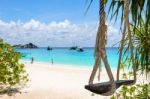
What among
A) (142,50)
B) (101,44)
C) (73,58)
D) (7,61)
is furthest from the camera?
(73,58)

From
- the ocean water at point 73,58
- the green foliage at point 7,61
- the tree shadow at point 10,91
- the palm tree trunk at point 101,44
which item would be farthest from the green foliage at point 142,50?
the ocean water at point 73,58

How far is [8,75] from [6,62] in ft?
1.52

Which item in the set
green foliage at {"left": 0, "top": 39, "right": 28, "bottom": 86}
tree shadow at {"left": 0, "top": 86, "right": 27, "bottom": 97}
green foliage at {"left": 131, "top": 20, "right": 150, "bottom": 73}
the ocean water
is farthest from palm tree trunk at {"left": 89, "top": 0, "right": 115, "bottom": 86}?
the ocean water

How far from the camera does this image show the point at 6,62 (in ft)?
42.3

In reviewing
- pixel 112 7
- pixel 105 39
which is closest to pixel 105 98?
pixel 112 7

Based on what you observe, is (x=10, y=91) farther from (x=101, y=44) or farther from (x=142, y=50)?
(x=101, y=44)

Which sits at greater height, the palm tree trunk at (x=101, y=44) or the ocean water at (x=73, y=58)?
the palm tree trunk at (x=101, y=44)

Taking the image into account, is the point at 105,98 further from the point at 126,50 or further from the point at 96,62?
the point at 96,62

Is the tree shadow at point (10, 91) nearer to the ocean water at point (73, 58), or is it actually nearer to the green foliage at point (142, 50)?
the green foliage at point (142, 50)

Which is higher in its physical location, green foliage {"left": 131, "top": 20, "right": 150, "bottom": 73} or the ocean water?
green foliage {"left": 131, "top": 20, "right": 150, "bottom": 73}

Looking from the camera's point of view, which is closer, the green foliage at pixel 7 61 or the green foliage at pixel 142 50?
the green foliage at pixel 142 50

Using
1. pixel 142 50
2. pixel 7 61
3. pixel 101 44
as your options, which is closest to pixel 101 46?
pixel 101 44

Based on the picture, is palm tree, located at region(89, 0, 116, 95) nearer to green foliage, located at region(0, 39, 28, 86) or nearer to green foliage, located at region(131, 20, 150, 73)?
green foliage, located at region(131, 20, 150, 73)

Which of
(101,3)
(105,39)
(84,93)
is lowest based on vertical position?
(84,93)
